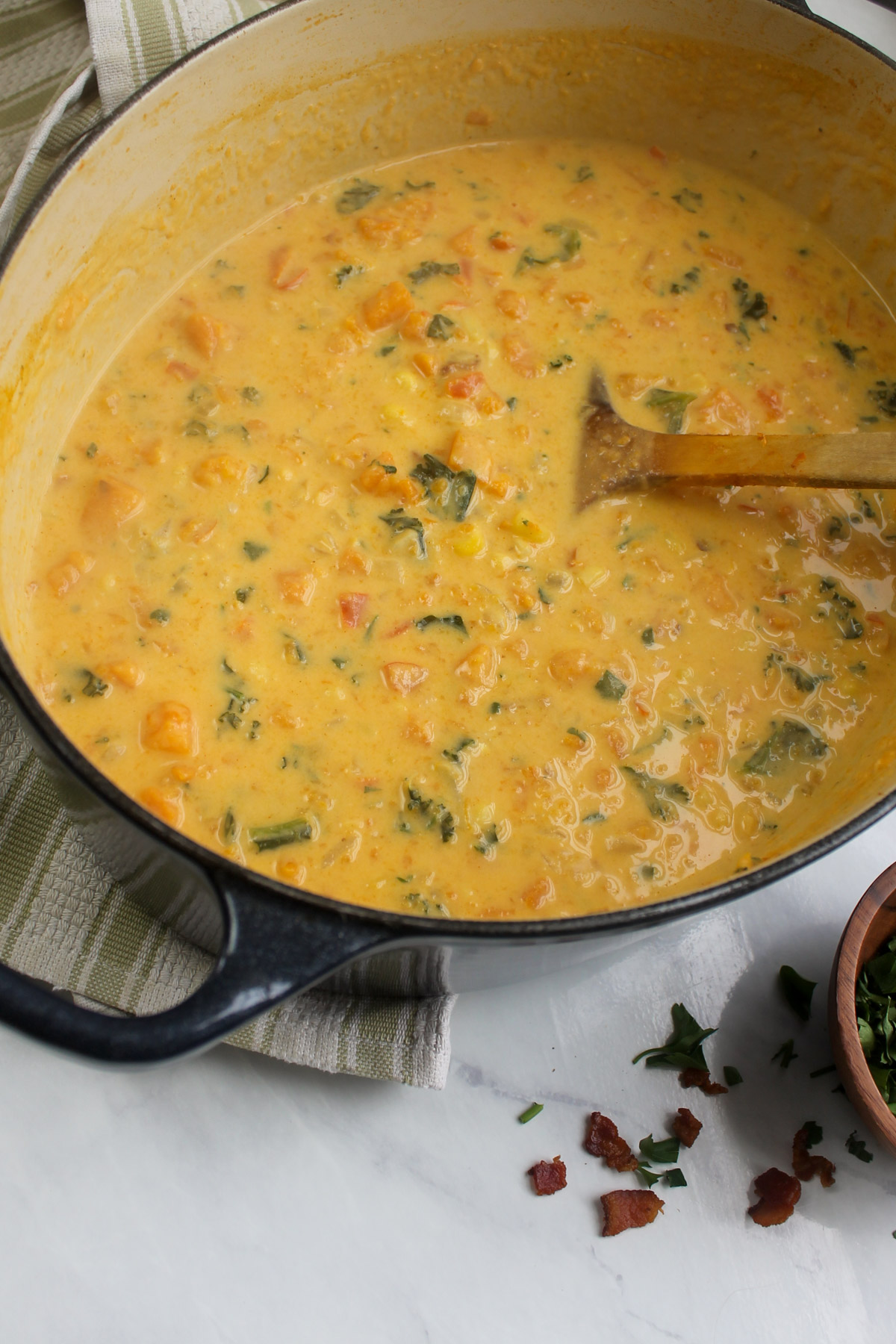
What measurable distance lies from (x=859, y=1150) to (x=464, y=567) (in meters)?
1.20

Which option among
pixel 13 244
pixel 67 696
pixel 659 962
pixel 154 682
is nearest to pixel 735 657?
pixel 659 962

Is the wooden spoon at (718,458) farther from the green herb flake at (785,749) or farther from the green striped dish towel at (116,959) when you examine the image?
the green striped dish towel at (116,959)

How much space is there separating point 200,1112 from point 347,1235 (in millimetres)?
305

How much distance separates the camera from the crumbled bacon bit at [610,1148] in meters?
1.94

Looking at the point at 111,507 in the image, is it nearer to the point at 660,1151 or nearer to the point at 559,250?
the point at 559,250

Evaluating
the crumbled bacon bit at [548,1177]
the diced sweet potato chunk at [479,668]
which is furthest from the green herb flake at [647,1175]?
the diced sweet potato chunk at [479,668]

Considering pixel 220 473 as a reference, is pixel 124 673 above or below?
below

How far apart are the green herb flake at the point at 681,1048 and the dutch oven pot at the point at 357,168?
0.34 m

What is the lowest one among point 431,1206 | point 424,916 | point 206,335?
point 431,1206

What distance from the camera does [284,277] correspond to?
7.95 feet

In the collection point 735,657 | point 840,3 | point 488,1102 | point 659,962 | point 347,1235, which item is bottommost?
point 347,1235

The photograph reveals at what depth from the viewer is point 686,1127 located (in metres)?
1.97

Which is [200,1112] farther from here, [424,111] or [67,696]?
[424,111]

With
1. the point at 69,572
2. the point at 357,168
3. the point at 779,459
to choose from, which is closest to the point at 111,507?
the point at 69,572
